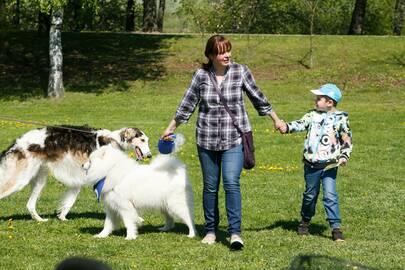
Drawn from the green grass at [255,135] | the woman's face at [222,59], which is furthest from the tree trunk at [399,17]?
the woman's face at [222,59]

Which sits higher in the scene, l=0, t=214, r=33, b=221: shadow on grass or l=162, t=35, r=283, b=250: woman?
l=162, t=35, r=283, b=250: woman

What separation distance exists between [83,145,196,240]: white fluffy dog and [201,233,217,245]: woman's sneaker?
0.99 feet

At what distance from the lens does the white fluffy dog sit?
767cm

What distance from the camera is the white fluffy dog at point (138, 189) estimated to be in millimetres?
7668

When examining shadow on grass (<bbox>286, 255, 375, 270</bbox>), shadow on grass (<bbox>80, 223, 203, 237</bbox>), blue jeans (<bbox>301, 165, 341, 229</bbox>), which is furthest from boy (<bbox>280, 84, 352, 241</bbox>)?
shadow on grass (<bbox>286, 255, 375, 270</bbox>)

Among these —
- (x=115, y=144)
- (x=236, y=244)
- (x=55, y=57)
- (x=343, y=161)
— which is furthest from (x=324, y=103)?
(x=55, y=57)

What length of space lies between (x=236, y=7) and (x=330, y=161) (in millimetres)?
28988

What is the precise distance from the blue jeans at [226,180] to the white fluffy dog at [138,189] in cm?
35

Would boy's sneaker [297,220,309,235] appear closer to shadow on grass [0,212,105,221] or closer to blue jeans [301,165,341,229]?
blue jeans [301,165,341,229]

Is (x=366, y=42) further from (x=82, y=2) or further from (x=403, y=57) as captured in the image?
(x=82, y=2)

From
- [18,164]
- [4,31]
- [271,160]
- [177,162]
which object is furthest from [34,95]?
[177,162]

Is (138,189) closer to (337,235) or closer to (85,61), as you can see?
(337,235)

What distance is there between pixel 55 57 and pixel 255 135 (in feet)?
31.1

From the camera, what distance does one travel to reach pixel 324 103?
7617mm
